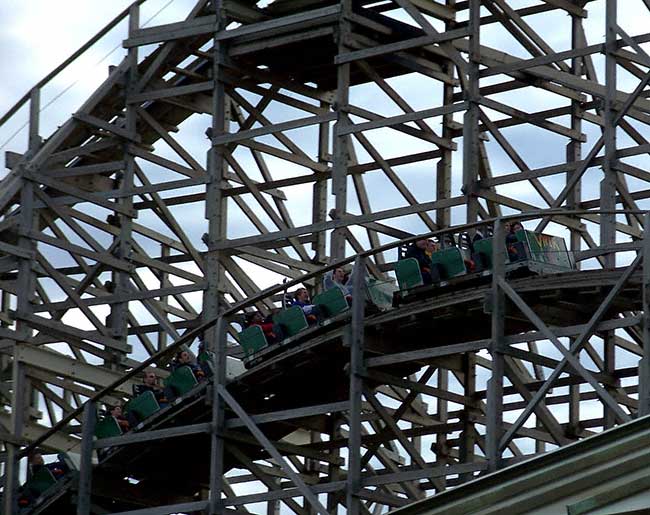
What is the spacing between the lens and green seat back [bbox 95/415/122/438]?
38.2 meters

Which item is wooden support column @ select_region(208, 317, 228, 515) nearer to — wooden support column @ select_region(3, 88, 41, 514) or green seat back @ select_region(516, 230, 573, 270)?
wooden support column @ select_region(3, 88, 41, 514)

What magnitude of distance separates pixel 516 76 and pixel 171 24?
702 centimetres

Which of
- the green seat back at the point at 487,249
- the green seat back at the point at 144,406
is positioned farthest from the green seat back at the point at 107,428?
the green seat back at the point at 487,249

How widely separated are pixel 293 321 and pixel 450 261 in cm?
295

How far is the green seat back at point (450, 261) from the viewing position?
34.0 metres

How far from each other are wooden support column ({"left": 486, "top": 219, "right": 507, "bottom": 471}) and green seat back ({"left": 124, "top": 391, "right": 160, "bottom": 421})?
6.72 metres

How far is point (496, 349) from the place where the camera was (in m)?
33.1

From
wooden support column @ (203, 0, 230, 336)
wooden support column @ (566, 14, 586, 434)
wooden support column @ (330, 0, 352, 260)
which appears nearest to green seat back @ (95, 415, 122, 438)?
wooden support column @ (203, 0, 230, 336)

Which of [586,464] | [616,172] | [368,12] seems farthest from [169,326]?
[586,464]

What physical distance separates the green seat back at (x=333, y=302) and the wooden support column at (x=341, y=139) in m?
4.66

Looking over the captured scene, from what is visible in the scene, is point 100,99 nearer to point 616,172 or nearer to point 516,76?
point 516,76

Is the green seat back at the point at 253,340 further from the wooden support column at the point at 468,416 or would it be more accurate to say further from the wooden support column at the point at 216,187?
the wooden support column at the point at 216,187

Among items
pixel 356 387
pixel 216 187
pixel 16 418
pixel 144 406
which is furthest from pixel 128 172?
pixel 356 387

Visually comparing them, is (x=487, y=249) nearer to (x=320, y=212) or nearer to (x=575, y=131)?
(x=575, y=131)
